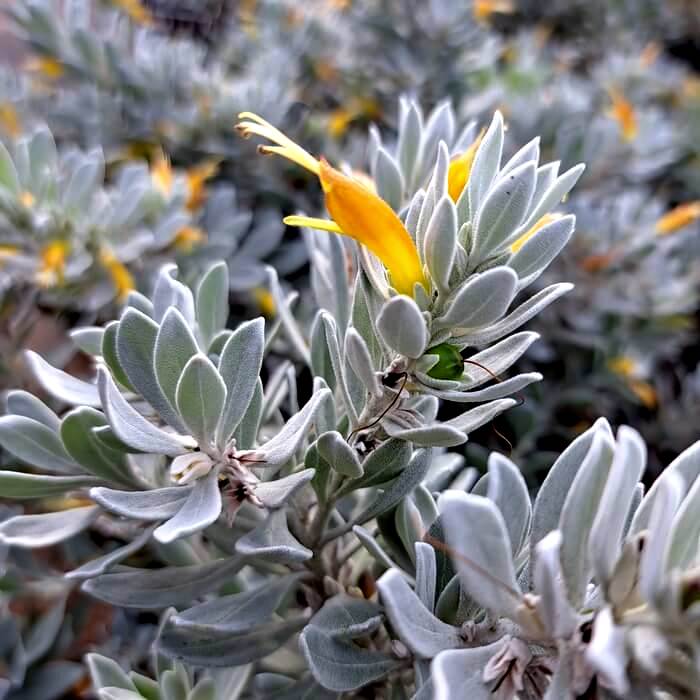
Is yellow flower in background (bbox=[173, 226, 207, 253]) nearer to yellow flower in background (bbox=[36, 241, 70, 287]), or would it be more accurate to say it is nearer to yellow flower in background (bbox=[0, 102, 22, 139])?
yellow flower in background (bbox=[36, 241, 70, 287])

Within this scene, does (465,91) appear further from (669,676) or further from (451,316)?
(669,676)

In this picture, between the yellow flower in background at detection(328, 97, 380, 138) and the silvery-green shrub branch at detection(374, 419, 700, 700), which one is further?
the yellow flower in background at detection(328, 97, 380, 138)

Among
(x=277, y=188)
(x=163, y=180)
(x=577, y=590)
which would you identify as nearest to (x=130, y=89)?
(x=277, y=188)

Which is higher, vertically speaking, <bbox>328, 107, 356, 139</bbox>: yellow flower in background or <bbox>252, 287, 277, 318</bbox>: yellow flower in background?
<bbox>328, 107, 356, 139</bbox>: yellow flower in background

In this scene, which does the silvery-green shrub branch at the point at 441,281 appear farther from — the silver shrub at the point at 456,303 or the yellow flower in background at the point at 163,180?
the yellow flower in background at the point at 163,180

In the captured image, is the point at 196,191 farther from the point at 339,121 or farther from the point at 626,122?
the point at 626,122

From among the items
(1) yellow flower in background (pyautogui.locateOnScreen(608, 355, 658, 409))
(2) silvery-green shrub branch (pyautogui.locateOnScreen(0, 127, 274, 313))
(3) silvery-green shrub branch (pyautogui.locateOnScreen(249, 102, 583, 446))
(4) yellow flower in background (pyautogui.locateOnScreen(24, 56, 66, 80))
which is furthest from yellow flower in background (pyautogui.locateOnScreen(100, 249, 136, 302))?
(1) yellow flower in background (pyautogui.locateOnScreen(608, 355, 658, 409))

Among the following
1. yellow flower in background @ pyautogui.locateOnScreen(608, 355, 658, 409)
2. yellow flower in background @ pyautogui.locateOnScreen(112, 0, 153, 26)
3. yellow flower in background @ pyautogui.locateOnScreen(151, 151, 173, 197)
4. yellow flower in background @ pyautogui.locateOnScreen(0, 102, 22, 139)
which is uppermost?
yellow flower in background @ pyautogui.locateOnScreen(112, 0, 153, 26)
